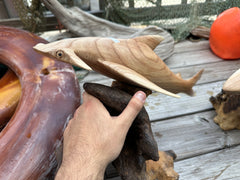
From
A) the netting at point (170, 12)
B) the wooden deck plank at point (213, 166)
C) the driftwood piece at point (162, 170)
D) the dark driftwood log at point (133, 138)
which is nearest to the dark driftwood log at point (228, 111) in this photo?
the wooden deck plank at point (213, 166)

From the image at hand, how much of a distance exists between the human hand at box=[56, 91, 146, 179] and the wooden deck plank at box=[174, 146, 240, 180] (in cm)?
38

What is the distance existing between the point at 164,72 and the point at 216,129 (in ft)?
1.65

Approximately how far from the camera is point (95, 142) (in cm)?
48

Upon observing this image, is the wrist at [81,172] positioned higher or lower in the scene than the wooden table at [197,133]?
higher

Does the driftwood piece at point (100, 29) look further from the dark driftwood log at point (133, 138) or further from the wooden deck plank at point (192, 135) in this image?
the dark driftwood log at point (133, 138)

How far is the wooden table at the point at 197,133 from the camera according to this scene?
740 millimetres

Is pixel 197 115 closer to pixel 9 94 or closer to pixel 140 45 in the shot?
pixel 140 45

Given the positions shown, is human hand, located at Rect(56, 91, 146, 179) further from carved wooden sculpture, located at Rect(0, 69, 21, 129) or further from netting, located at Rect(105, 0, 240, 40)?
netting, located at Rect(105, 0, 240, 40)

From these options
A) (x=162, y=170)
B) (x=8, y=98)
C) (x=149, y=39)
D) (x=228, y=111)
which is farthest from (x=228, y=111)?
(x=8, y=98)

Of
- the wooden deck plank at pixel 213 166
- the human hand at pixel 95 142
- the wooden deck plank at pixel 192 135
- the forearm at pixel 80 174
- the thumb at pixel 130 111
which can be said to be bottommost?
the wooden deck plank at pixel 213 166

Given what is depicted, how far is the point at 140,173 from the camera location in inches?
22.0

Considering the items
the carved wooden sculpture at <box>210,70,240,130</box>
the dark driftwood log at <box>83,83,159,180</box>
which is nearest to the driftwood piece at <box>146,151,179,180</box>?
the dark driftwood log at <box>83,83,159,180</box>

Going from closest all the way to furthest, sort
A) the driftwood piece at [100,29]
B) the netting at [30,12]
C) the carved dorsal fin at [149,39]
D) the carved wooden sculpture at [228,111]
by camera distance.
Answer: the carved dorsal fin at [149,39]
the carved wooden sculpture at [228,111]
the netting at [30,12]
the driftwood piece at [100,29]

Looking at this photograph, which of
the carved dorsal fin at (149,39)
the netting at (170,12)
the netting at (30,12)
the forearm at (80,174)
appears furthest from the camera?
the netting at (170,12)
